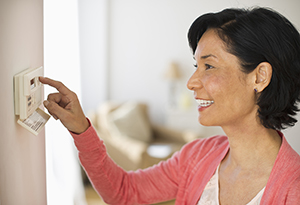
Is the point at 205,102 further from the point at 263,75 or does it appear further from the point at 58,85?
the point at 58,85

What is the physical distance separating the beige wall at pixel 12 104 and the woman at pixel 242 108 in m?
0.16

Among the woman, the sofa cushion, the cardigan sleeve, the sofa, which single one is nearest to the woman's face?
the woman

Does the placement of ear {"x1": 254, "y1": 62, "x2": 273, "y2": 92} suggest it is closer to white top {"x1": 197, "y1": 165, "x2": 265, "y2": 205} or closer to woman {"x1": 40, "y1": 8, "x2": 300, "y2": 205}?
woman {"x1": 40, "y1": 8, "x2": 300, "y2": 205}

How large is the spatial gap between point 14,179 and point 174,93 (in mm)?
3982

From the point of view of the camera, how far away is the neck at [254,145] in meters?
1.04

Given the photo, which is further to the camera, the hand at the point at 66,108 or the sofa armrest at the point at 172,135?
the sofa armrest at the point at 172,135

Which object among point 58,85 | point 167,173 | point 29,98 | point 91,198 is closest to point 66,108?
point 58,85

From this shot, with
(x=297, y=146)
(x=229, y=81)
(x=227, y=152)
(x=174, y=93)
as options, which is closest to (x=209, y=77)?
(x=229, y=81)

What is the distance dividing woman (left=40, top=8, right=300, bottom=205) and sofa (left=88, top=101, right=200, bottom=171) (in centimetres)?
179

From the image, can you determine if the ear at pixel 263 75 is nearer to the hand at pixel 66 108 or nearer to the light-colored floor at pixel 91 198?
the hand at pixel 66 108

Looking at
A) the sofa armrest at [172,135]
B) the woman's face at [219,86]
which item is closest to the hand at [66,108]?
the woman's face at [219,86]

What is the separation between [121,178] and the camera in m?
1.17

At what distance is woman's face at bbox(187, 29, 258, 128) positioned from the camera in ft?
3.34

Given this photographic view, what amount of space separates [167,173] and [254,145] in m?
0.35
